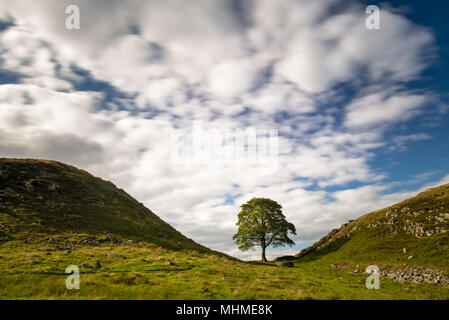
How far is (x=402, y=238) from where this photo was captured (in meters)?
48.5

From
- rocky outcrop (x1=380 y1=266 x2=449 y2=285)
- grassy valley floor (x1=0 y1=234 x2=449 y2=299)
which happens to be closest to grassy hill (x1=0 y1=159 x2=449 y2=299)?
grassy valley floor (x1=0 y1=234 x2=449 y2=299)

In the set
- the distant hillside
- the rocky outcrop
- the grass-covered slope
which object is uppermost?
the distant hillside

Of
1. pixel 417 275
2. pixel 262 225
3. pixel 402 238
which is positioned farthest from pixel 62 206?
pixel 402 238

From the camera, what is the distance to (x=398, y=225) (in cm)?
5409

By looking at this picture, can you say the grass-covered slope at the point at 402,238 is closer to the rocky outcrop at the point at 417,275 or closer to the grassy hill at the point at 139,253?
the grassy hill at the point at 139,253

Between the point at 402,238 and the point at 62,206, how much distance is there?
7527cm

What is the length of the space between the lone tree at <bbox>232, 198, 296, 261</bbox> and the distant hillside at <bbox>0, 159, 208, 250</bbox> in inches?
558

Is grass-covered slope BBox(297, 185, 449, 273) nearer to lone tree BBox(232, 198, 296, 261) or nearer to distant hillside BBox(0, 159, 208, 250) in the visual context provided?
lone tree BBox(232, 198, 296, 261)

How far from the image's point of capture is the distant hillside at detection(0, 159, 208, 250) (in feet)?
164

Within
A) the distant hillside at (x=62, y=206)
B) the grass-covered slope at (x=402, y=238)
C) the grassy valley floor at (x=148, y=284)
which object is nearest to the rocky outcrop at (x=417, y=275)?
the grass-covered slope at (x=402, y=238)

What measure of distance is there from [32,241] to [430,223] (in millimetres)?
72005
